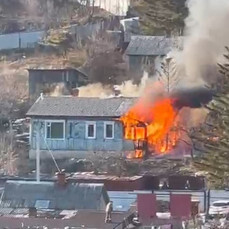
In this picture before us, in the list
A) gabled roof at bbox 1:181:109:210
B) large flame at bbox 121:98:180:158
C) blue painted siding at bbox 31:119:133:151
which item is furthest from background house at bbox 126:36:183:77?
gabled roof at bbox 1:181:109:210

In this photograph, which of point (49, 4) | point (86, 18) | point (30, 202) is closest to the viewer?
point (30, 202)

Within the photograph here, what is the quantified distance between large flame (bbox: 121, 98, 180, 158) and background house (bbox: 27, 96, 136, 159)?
275mm

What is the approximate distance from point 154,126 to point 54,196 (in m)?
11.3

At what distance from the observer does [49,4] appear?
55.2 m

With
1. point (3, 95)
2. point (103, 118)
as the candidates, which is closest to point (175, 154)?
point (103, 118)

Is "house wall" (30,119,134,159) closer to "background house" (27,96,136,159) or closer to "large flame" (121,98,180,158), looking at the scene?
"background house" (27,96,136,159)

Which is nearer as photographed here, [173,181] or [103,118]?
[173,181]

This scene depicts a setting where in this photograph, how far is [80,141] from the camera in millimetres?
31500

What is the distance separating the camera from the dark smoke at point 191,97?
31703 millimetres

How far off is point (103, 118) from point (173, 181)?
735 centimetres

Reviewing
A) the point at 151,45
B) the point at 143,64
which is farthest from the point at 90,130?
the point at 143,64

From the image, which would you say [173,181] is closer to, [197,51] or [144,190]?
[144,190]

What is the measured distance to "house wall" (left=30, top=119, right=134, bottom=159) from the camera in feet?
103

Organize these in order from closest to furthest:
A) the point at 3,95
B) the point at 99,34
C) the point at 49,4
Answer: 1. the point at 3,95
2. the point at 99,34
3. the point at 49,4
